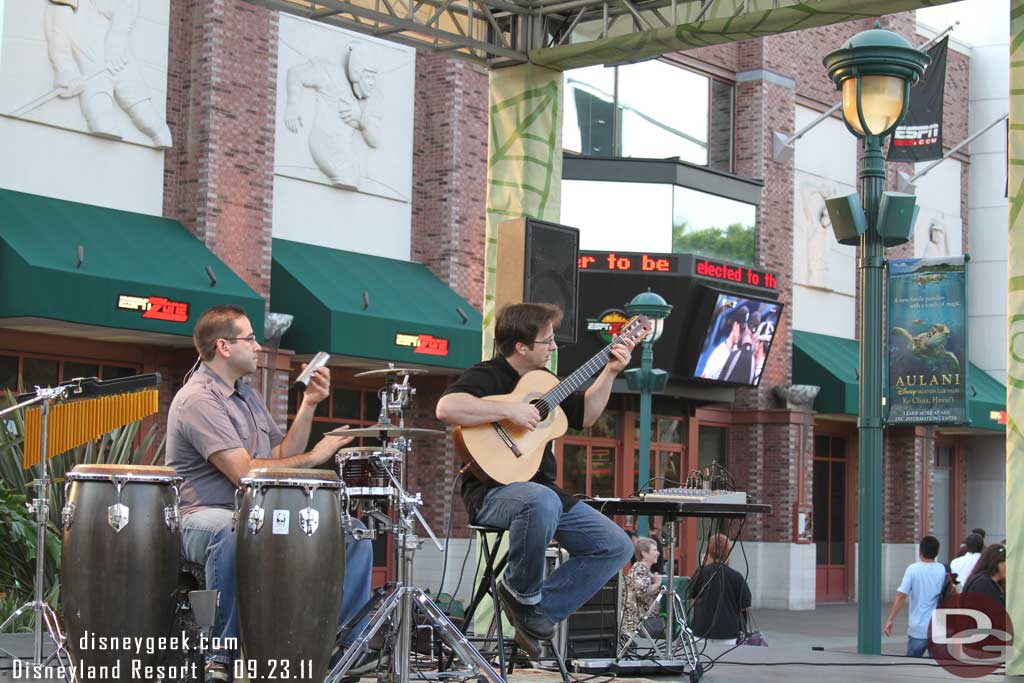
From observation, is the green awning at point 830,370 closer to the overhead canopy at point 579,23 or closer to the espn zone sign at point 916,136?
the espn zone sign at point 916,136

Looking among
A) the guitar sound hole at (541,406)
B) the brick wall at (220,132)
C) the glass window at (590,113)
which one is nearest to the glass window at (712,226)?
the glass window at (590,113)

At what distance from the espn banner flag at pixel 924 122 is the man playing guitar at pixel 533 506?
753 inches

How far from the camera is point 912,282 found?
12758 millimetres

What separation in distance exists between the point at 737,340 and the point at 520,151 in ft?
46.1

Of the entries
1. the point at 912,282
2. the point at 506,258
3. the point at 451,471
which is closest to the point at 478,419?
the point at 506,258

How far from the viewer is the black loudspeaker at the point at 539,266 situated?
34.8ft

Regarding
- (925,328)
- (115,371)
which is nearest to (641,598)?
(925,328)

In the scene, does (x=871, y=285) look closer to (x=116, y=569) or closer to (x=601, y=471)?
(x=116, y=569)

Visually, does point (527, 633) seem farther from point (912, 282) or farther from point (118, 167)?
point (118, 167)

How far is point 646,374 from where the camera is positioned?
18672mm

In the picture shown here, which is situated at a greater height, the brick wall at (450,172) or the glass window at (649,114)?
the glass window at (649,114)

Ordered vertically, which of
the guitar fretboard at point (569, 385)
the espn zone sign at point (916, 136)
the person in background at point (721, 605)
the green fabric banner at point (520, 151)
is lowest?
the person in background at point (721, 605)

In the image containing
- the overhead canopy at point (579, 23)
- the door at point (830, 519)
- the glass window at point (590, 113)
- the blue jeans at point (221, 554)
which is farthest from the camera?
the door at point (830, 519)

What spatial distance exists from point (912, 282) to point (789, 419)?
47.3 feet
